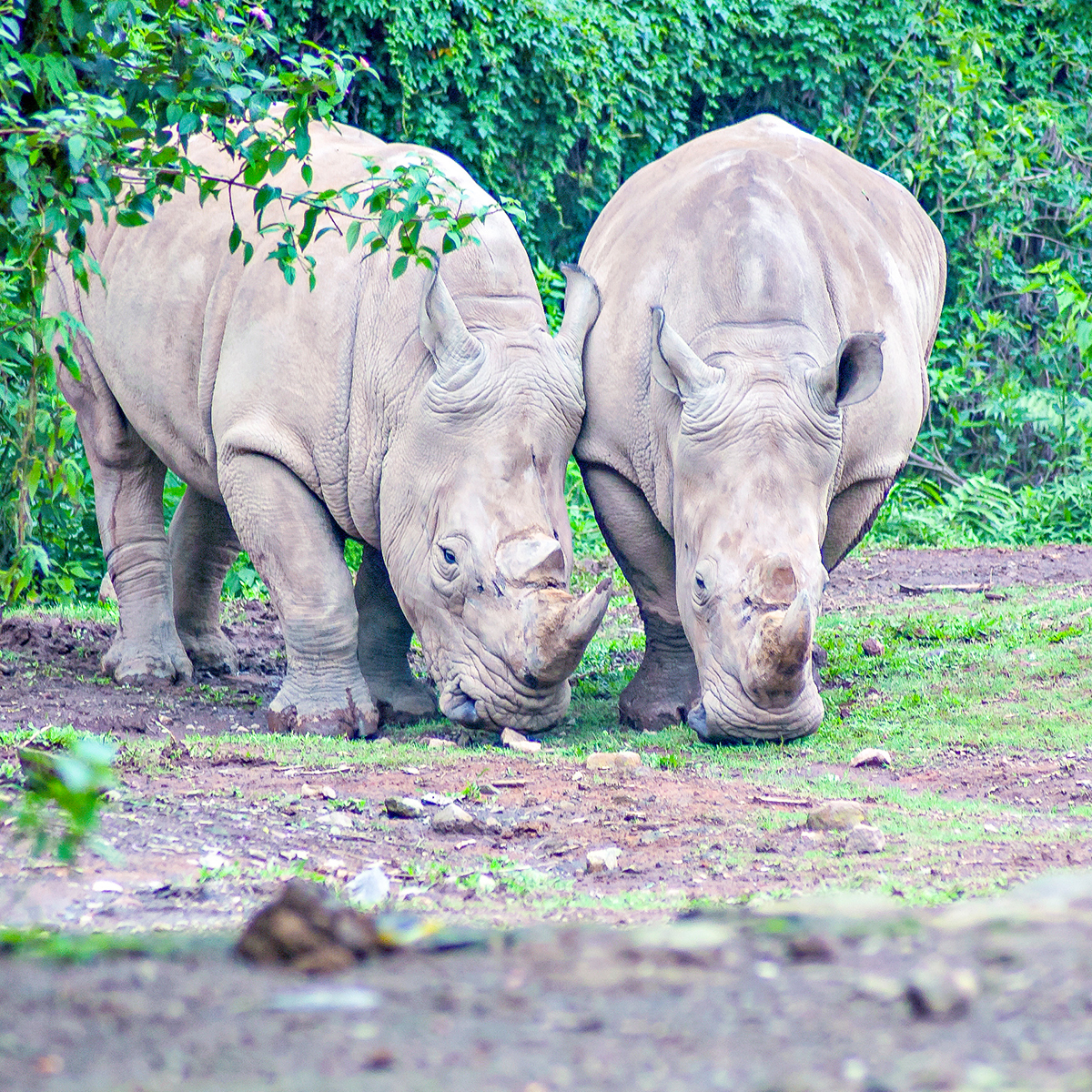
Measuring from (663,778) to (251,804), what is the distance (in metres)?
1.31

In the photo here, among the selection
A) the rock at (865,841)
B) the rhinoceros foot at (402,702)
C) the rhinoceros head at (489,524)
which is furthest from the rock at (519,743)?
the rock at (865,841)

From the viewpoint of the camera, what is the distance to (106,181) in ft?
14.4

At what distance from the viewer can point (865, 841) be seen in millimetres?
3883

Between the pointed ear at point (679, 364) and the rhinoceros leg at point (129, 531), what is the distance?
8.98 feet

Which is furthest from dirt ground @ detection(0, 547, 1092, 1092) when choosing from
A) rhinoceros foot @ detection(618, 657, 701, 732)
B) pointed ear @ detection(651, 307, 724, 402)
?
pointed ear @ detection(651, 307, 724, 402)

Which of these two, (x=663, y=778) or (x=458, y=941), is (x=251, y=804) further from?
(x=458, y=941)

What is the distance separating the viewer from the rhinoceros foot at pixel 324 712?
19.0 ft

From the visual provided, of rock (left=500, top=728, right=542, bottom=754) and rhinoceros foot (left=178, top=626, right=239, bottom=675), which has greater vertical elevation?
rock (left=500, top=728, right=542, bottom=754)

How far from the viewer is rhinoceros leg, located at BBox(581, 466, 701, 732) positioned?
6.13 m

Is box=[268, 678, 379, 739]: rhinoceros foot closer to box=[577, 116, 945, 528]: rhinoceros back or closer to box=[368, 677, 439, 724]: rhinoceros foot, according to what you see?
box=[368, 677, 439, 724]: rhinoceros foot

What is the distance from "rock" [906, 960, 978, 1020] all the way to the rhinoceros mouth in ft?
11.8

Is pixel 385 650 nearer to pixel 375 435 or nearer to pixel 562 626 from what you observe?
pixel 375 435

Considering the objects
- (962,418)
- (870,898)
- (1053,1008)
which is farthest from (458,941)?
(962,418)

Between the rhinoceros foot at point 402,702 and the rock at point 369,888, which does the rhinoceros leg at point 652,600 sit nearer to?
the rhinoceros foot at point 402,702
